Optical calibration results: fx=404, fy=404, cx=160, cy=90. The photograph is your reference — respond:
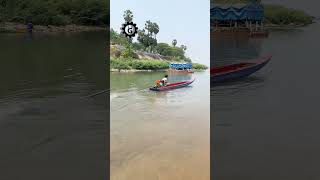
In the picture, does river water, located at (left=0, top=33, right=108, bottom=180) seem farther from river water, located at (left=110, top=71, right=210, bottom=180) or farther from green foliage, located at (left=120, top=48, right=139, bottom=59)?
green foliage, located at (left=120, top=48, right=139, bottom=59)

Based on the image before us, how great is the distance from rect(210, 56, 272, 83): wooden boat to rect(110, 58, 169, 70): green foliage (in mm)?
835

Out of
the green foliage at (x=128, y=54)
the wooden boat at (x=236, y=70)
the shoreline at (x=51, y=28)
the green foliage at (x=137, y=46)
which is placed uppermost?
the shoreline at (x=51, y=28)

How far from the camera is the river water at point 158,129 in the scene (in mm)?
3693

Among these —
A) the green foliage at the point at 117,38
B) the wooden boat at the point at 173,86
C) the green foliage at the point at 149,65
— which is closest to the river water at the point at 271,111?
the wooden boat at the point at 173,86

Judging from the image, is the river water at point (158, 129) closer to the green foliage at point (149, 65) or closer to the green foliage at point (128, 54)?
the green foliage at point (149, 65)

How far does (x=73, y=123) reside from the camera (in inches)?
194

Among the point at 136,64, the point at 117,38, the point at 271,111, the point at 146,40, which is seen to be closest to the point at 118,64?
the point at 136,64

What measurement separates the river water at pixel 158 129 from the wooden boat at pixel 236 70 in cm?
68

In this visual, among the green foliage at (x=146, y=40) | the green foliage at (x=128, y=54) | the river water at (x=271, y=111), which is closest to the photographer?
the river water at (x=271, y=111)

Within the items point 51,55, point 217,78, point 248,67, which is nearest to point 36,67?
point 51,55

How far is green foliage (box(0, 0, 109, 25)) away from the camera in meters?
6.74

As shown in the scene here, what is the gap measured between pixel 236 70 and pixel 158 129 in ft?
6.99

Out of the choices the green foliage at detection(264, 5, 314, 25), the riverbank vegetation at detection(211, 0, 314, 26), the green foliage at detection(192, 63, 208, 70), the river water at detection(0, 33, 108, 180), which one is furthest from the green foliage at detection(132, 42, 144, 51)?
the green foliage at detection(264, 5, 314, 25)

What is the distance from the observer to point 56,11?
695 cm
